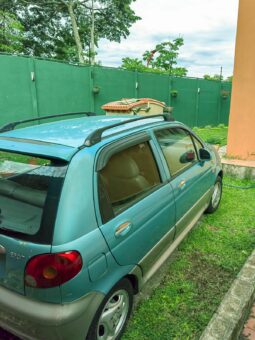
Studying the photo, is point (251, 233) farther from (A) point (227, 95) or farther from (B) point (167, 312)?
(A) point (227, 95)

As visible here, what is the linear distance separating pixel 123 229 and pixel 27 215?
0.63m

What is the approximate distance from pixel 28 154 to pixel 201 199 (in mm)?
2323

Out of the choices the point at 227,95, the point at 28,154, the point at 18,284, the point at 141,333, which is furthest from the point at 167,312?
the point at 227,95

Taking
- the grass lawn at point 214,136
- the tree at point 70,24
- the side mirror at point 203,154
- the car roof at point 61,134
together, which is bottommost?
the grass lawn at point 214,136

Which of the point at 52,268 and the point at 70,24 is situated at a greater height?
the point at 70,24

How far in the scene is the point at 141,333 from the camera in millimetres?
2199

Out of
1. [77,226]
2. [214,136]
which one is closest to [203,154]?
[77,226]

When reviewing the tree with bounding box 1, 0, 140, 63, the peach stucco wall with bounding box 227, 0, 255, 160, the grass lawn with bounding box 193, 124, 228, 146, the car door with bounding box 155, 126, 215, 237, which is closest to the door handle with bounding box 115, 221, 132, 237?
the car door with bounding box 155, 126, 215, 237

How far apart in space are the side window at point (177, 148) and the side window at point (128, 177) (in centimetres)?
29

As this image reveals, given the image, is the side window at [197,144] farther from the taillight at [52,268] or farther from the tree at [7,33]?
the tree at [7,33]

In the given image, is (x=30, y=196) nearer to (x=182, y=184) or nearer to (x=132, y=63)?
(x=182, y=184)

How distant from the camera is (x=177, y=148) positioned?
3.16 metres

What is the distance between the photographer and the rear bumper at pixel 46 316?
62.2 inches

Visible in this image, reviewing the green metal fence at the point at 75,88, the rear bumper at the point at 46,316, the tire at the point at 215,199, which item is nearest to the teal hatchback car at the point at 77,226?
the rear bumper at the point at 46,316
